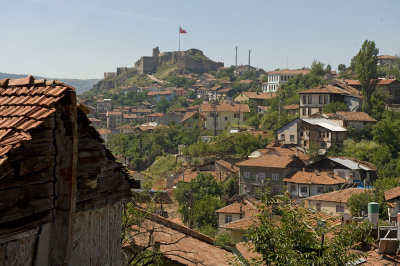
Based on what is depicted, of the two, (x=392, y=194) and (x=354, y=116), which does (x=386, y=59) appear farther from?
(x=392, y=194)

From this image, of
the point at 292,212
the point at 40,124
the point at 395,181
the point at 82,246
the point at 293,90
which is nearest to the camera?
the point at 40,124

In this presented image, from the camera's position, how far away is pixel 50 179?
338 centimetres

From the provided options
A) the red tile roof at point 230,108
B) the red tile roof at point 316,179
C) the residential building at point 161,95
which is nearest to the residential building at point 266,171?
the red tile roof at point 316,179

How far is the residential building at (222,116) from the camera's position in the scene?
3118 inches

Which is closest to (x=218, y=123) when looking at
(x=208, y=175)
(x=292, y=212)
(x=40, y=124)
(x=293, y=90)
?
(x=293, y=90)

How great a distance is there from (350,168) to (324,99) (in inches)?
692

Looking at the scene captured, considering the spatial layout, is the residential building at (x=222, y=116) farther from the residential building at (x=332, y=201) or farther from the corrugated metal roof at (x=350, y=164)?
the residential building at (x=332, y=201)

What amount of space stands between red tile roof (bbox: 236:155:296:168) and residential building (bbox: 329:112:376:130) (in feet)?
30.1

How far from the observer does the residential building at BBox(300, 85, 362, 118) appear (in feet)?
202

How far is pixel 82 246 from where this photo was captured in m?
3.72


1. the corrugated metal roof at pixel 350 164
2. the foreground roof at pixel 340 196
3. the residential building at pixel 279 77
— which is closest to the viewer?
the foreground roof at pixel 340 196

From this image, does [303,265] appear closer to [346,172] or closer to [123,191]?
[123,191]

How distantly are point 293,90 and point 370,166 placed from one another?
34.0 metres

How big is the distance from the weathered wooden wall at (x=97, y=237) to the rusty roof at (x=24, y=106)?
29.5 inches
